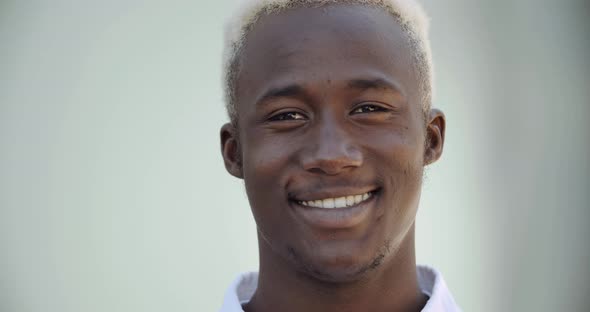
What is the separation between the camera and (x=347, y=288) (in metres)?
2.11

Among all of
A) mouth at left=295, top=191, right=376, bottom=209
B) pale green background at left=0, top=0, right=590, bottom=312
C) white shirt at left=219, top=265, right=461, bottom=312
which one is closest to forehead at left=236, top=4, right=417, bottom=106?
mouth at left=295, top=191, right=376, bottom=209

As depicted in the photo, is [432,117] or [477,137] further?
[477,137]

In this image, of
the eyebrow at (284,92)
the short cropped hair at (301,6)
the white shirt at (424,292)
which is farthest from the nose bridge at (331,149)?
the white shirt at (424,292)

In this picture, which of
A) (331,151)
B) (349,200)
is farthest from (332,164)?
(349,200)

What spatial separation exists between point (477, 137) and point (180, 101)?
1.86 meters

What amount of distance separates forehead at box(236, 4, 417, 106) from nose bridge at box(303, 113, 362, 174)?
0.13 metres

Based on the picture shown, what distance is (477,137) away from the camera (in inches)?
175

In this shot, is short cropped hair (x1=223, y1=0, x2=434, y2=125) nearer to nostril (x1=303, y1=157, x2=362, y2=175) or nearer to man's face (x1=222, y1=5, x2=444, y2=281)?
man's face (x1=222, y1=5, x2=444, y2=281)

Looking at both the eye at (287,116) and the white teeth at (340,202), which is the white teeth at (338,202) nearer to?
the white teeth at (340,202)

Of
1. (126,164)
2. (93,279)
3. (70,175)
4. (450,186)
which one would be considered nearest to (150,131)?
(126,164)

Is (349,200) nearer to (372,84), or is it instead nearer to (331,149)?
(331,149)

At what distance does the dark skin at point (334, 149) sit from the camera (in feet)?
6.53

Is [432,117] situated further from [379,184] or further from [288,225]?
[288,225]

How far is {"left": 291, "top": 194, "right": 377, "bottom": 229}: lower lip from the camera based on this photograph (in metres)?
1.99
